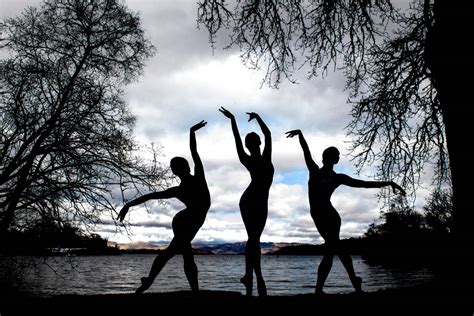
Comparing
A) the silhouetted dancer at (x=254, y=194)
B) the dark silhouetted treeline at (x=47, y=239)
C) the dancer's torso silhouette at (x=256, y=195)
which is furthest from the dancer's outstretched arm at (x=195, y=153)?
the dark silhouetted treeline at (x=47, y=239)

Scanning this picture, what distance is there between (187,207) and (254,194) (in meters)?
1.00

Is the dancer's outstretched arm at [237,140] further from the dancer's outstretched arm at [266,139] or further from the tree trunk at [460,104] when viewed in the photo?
the tree trunk at [460,104]

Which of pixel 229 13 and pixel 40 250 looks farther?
pixel 40 250

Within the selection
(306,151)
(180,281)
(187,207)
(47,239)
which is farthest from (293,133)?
(180,281)

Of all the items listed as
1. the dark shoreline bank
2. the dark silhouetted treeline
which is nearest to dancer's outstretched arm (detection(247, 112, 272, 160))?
the dark shoreline bank

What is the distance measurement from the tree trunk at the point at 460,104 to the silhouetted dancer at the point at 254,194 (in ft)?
7.83

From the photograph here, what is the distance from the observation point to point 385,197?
8133mm

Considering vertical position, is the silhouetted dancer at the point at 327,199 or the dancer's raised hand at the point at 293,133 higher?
the dancer's raised hand at the point at 293,133

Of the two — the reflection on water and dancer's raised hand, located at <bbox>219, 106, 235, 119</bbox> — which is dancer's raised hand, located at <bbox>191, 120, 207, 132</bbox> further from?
the reflection on water

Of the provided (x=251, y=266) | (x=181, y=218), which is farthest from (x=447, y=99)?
(x=181, y=218)

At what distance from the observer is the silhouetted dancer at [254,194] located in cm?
485

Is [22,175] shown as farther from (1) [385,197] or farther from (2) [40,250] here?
(1) [385,197]

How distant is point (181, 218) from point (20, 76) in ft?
26.2

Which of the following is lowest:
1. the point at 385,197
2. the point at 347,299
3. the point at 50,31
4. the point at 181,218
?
the point at 347,299
